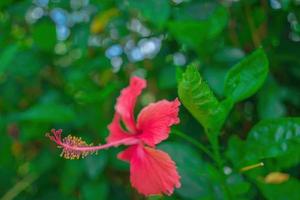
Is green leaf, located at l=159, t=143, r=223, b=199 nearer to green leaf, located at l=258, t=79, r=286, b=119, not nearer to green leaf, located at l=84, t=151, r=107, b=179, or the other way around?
green leaf, located at l=258, t=79, r=286, b=119

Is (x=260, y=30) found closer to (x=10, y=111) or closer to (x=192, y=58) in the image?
(x=192, y=58)

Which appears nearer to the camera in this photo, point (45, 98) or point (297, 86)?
point (297, 86)

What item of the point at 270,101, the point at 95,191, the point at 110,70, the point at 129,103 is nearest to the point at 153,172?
the point at 129,103

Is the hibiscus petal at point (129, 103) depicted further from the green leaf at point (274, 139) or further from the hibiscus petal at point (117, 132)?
the green leaf at point (274, 139)

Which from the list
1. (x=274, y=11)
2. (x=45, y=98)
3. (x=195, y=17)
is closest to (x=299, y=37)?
(x=274, y=11)

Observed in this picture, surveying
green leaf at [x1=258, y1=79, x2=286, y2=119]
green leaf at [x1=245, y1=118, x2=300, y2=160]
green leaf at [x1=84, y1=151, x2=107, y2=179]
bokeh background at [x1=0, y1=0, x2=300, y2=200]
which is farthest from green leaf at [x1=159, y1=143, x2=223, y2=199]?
green leaf at [x1=84, y1=151, x2=107, y2=179]

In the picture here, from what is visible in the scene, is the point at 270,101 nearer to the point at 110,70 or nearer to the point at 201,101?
the point at 201,101
